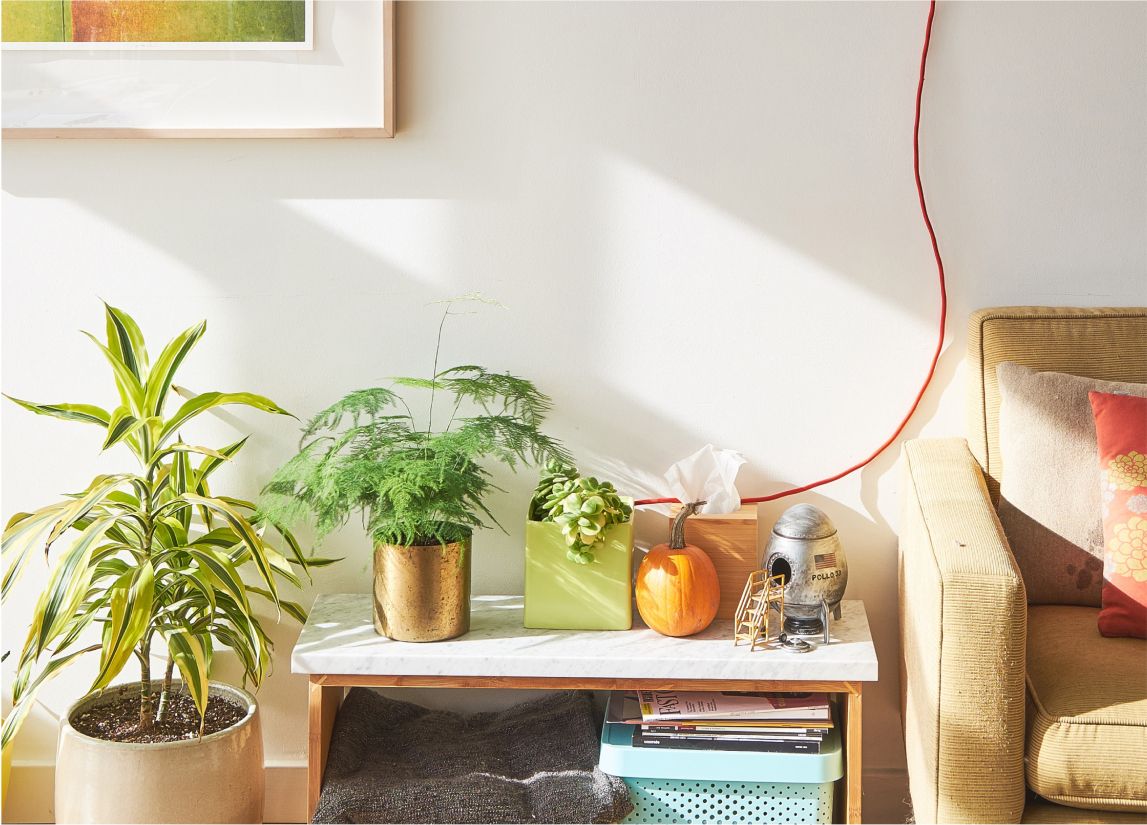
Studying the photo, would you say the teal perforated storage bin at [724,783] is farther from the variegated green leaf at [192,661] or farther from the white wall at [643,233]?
the variegated green leaf at [192,661]

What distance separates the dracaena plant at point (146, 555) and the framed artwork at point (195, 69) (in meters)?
0.41

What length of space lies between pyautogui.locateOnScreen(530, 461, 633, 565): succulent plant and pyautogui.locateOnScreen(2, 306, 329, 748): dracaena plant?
471 millimetres

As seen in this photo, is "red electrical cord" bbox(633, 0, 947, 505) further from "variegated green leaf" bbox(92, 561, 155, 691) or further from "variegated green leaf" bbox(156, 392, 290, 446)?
"variegated green leaf" bbox(92, 561, 155, 691)

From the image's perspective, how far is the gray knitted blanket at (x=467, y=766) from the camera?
173 centimetres

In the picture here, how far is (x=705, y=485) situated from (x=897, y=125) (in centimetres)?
75

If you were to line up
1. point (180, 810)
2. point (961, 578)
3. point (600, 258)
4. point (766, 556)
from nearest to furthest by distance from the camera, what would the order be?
point (961, 578) → point (180, 810) → point (766, 556) → point (600, 258)

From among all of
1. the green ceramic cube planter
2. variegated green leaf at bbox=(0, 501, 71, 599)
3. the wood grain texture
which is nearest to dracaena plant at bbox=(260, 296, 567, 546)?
the green ceramic cube planter

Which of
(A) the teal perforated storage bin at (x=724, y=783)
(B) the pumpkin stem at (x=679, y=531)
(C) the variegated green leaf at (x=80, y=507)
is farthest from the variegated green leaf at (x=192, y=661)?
(B) the pumpkin stem at (x=679, y=531)

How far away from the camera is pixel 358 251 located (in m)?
2.07

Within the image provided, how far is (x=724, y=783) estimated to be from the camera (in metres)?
1.80

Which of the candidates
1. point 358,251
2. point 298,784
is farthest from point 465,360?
point 298,784

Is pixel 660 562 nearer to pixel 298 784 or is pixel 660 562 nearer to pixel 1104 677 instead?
pixel 1104 677

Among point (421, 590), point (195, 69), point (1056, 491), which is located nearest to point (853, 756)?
point (1056, 491)

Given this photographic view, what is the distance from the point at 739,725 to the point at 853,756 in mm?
188
